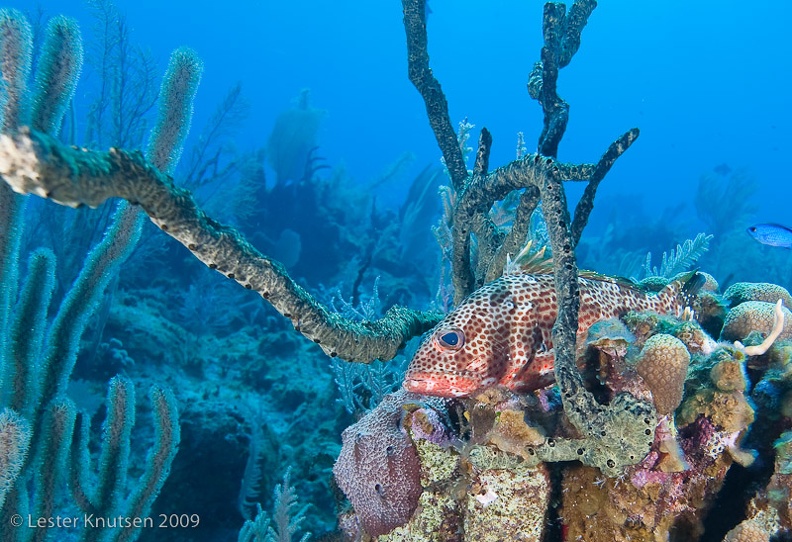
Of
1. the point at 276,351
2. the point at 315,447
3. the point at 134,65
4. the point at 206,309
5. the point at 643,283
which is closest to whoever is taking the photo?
the point at 643,283

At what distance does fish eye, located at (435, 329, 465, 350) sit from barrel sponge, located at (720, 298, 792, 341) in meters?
1.75

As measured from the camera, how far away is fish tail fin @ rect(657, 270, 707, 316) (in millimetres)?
3020

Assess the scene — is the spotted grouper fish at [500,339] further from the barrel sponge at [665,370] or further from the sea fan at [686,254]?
the sea fan at [686,254]

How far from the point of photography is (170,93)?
402cm

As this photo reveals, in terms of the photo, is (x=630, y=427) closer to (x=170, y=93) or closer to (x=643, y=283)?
(x=643, y=283)

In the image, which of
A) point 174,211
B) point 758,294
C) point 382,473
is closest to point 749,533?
point 382,473

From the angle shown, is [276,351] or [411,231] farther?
[411,231]

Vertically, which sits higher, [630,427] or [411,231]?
[411,231]

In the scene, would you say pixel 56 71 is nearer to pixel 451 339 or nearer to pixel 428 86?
pixel 428 86

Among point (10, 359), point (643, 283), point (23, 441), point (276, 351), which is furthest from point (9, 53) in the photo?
point (276, 351)

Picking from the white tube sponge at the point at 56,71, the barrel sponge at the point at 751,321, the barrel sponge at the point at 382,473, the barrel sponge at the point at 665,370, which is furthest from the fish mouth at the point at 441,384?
the white tube sponge at the point at 56,71

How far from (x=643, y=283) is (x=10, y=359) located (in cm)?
460

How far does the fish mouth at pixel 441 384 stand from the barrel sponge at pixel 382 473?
331mm

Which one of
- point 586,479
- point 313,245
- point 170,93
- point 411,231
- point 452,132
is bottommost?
point 586,479
